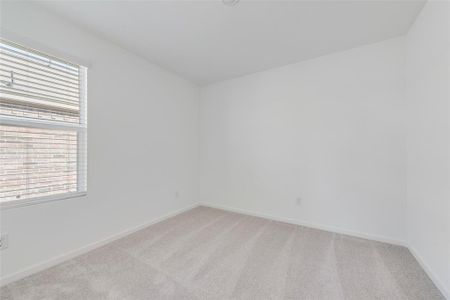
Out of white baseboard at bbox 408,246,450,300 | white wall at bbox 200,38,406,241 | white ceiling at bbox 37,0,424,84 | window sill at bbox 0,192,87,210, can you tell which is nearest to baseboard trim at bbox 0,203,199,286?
window sill at bbox 0,192,87,210

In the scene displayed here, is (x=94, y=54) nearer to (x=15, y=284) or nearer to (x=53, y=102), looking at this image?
(x=53, y=102)

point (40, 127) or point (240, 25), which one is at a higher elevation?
point (240, 25)

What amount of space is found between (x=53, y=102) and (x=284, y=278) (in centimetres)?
279

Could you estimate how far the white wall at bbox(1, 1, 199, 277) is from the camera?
1676 millimetres

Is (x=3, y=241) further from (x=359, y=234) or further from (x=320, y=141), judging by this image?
(x=359, y=234)

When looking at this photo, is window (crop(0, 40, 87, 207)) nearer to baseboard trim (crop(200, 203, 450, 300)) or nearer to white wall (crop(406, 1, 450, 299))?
baseboard trim (crop(200, 203, 450, 300))

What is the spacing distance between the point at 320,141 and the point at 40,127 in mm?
3253

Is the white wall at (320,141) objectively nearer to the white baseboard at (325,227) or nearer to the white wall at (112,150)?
the white baseboard at (325,227)

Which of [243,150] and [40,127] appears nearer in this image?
[40,127]

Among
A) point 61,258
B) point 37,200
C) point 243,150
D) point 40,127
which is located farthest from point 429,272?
point 40,127

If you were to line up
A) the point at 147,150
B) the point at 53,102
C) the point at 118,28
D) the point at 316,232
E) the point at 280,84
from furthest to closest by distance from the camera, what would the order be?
the point at 280,84 < the point at 147,150 < the point at 316,232 < the point at 118,28 < the point at 53,102

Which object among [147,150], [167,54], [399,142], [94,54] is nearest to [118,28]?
[94,54]

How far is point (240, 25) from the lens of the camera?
200 cm

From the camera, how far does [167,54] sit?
8.48 ft
